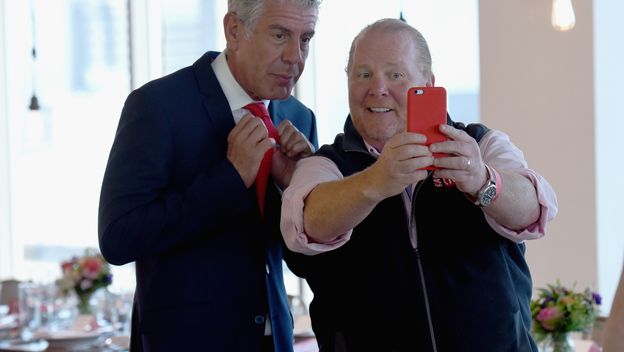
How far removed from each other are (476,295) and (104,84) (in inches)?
249

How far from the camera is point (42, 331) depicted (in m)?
5.30

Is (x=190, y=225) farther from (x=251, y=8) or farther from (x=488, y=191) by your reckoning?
(x=488, y=191)

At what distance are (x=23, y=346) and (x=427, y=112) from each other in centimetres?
367

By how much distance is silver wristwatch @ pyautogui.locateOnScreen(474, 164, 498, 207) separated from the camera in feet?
6.27

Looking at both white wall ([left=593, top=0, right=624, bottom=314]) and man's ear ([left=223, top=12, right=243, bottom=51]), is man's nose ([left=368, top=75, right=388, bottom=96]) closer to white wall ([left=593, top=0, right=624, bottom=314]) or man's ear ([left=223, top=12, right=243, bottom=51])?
man's ear ([left=223, top=12, right=243, bottom=51])

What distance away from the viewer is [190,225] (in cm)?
236

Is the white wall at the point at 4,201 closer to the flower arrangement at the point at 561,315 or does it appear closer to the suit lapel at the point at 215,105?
the flower arrangement at the point at 561,315

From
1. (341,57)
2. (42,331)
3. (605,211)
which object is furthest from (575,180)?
(42,331)

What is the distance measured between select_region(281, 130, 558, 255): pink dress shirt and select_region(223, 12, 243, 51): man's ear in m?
0.49

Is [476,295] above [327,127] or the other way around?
the other way around

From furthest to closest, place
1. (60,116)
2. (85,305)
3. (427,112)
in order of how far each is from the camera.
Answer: (60,116), (85,305), (427,112)

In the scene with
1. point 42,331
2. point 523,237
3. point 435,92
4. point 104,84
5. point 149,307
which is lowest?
point 42,331

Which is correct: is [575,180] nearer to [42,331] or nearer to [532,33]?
[532,33]

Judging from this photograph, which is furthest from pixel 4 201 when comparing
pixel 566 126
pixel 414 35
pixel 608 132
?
pixel 414 35
